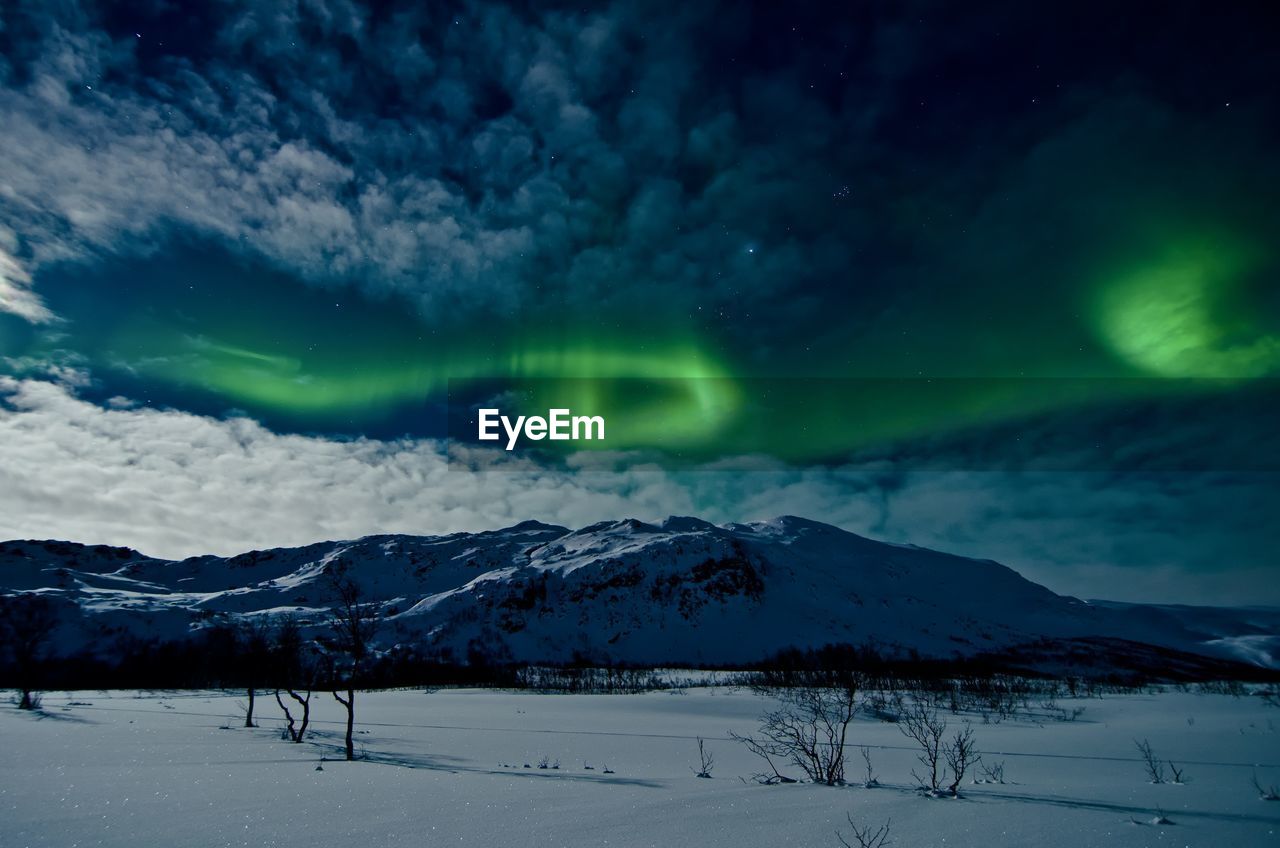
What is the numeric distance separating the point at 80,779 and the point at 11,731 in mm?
16933

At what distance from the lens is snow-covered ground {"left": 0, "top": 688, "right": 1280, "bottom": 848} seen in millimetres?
8016

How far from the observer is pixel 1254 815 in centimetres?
907

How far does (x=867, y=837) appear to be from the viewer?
25.8 feet

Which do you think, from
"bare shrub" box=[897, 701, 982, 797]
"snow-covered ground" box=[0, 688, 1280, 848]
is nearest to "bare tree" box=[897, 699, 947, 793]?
"bare shrub" box=[897, 701, 982, 797]

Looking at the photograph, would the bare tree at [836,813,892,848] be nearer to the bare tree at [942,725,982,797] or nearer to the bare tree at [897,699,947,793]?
the bare tree at [897,699,947,793]

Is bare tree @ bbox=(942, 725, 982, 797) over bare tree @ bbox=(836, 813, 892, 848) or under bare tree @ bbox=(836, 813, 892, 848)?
under

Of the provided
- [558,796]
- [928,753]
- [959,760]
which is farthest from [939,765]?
[558,796]

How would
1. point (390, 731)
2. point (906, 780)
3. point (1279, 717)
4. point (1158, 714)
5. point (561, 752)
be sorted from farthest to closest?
point (1158, 714) → point (1279, 717) → point (390, 731) → point (561, 752) → point (906, 780)

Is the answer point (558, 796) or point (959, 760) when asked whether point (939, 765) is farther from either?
point (558, 796)

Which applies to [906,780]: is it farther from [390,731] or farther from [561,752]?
[390,731]

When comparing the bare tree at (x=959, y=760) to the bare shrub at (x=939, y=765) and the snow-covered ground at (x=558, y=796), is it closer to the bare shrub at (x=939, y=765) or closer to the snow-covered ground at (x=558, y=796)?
the bare shrub at (x=939, y=765)

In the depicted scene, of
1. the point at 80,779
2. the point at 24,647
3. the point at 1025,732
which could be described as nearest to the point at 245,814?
the point at 80,779

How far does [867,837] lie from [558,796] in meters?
5.43

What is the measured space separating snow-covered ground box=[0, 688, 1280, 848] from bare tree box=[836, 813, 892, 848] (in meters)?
0.20
